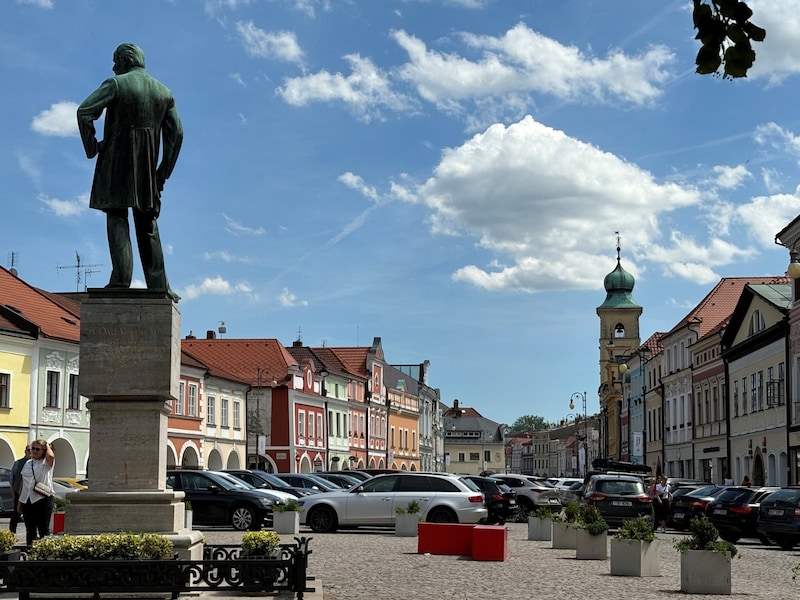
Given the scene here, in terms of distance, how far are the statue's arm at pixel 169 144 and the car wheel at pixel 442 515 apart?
15645 mm

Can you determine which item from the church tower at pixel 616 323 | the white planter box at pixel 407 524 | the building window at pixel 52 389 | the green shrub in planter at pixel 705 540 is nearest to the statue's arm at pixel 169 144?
the green shrub in planter at pixel 705 540

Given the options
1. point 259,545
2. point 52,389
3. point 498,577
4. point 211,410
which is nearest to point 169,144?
point 259,545

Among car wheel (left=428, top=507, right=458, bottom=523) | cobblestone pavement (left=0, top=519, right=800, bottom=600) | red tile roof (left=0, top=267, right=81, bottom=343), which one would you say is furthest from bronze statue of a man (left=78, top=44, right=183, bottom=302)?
red tile roof (left=0, top=267, right=81, bottom=343)

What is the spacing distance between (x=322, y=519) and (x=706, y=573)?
14693 millimetres

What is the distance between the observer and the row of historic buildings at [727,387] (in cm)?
4625

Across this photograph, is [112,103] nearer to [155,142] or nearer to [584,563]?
[155,142]

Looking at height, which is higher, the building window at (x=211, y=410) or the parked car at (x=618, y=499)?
the building window at (x=211, y=410)

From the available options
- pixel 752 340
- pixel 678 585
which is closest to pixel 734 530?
pixel 678 585

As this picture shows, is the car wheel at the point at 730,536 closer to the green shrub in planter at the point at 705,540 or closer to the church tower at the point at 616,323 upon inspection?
the green shrub in planter at the point at 705,540

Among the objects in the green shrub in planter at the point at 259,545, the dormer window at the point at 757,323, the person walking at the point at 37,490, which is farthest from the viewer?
the dormer window at the point at 757,323

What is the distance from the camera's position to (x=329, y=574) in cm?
1664

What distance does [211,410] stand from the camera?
6281 centimetres

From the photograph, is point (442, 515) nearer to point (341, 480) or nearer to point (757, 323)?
point (341, 480)

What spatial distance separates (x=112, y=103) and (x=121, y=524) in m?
4.46
